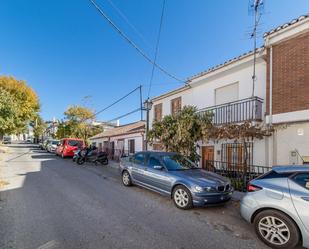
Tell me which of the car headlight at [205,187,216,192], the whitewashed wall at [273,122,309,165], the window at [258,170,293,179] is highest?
the whitewashed wall at [273,122,309,165]

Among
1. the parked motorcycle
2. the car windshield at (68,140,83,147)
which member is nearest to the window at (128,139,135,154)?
the parked motorcycle

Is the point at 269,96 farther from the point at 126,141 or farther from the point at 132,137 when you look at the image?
the point at 126,141

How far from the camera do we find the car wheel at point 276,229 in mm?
3686

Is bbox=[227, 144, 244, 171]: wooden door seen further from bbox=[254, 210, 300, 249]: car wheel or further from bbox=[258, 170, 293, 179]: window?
bbox=[254, 210, 300, 249]: car wheel

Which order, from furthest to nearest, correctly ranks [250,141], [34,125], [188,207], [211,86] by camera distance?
1. [34,125]
2. [211,86]
3. [250,141]
4. [188,207]

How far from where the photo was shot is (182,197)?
593 cm

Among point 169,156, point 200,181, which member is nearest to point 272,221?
point 200,181

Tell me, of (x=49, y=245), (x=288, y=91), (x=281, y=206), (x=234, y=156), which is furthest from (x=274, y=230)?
(x=234, y=156)

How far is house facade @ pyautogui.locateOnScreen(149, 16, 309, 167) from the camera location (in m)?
7.75

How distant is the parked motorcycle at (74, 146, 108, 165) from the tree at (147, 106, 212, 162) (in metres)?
7.19

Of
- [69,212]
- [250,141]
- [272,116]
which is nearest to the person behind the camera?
[69,212]

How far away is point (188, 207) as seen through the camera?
5770 mm

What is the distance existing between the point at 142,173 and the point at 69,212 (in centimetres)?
283

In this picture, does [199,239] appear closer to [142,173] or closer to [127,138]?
[142,173]
